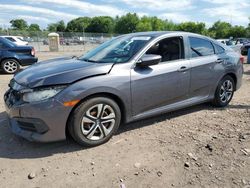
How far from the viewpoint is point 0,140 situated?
4098mm

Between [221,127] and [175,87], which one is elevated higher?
[175,87]

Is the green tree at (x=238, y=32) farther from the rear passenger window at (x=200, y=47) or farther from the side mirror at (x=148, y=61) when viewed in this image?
the side mirror at (x=148, y=61)

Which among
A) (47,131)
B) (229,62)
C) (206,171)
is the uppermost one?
(229,62)

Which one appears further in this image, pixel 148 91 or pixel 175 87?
pixel 175 87

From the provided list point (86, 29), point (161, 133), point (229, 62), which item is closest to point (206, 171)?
point (161, 133)

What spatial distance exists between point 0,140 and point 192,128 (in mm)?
2917

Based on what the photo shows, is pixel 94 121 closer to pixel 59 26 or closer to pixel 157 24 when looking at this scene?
pixel 157 24

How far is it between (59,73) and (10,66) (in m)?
7.83

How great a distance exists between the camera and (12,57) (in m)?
10.6

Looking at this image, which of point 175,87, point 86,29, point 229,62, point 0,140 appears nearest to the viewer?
point 0,140

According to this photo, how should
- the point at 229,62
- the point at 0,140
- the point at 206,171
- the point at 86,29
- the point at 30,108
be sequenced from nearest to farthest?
the point at 206,171 → the point at 30,108 → the point at 0,140 → the point at 229,62 → the point at 86,29

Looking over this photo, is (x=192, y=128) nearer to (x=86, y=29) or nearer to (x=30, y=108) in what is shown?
(x=30, y=108)

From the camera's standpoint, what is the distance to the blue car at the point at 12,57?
10.6 metres

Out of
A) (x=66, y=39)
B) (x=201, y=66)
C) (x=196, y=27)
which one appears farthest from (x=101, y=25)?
(x=201, y=66)
